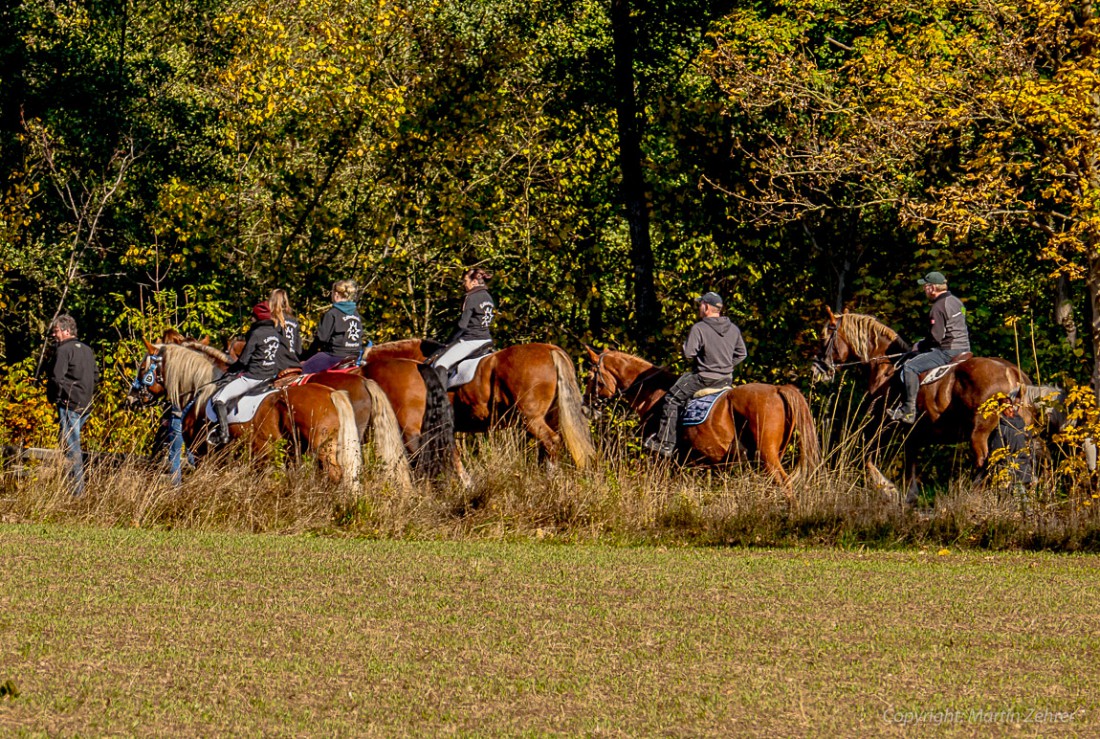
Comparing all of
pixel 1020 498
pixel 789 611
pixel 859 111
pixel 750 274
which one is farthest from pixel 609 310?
pixel 789 611

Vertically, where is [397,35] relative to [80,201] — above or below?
above

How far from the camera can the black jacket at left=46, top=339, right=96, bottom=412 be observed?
1883cm

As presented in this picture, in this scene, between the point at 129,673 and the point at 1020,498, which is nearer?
the point at 129,673

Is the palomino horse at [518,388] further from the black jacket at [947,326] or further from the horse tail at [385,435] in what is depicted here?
the black jacket at [947,326]

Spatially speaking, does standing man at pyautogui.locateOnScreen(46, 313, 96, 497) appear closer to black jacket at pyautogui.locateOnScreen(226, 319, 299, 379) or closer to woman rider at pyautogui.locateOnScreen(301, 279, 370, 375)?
woman rider at pyautogui.locateOnScreen(301, 279, 370, 375)

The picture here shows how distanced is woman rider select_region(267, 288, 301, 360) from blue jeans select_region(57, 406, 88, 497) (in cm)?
241

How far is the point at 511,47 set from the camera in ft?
91.0

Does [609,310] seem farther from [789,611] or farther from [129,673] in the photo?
[129,673]

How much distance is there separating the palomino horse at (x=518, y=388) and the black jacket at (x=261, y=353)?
6.49 ft

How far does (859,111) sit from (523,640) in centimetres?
1421

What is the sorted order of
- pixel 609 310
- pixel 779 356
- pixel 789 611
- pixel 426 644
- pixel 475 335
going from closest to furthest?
pixel 426 644 < pixel 789 611 < pixel 475 335 < pixel 779 356 < pixel 609 310

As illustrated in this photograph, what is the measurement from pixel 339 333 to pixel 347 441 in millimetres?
3588

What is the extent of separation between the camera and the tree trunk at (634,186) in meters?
26.3

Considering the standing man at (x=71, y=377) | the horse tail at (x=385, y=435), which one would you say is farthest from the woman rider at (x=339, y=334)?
the standing man at (x=71, y=377)
